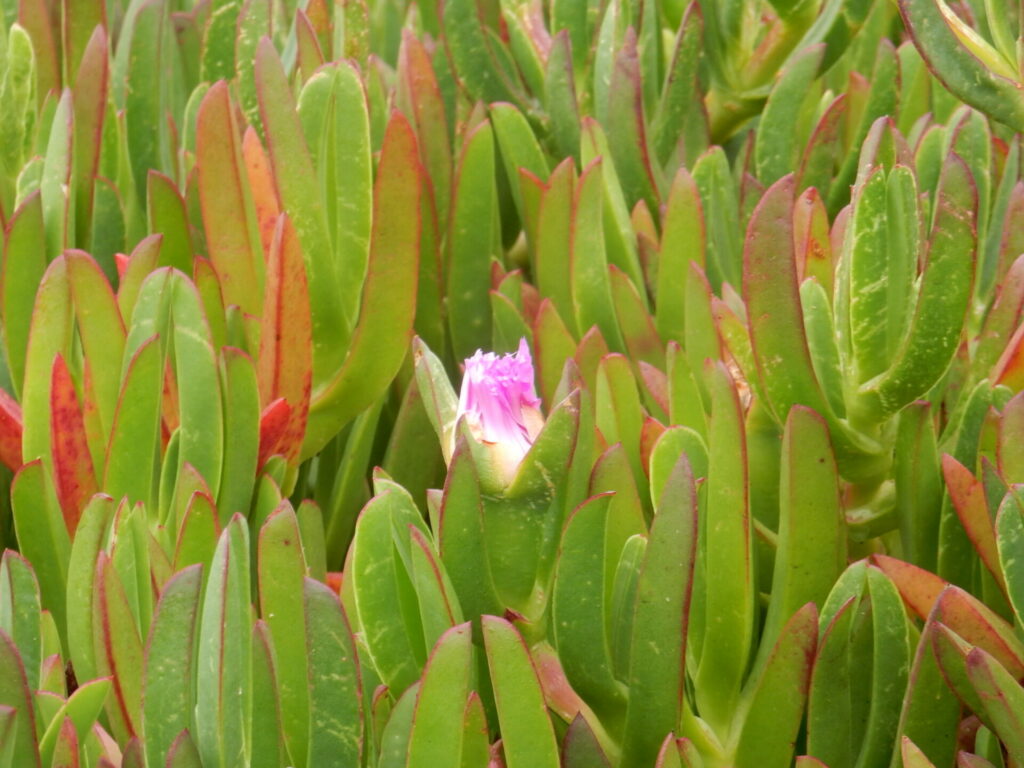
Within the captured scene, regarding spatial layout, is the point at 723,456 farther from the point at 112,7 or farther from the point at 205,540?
the point at 112,7

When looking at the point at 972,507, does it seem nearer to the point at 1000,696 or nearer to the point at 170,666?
the point at 1000,696

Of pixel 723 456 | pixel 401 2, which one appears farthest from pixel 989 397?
pixel 401 2

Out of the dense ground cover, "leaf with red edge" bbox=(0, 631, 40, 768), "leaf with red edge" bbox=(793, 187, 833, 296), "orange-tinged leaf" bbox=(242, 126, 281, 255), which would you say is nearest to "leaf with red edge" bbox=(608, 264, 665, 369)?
the dense ground cover

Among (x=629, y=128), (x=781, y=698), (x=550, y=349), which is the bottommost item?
(x=781, y=698)

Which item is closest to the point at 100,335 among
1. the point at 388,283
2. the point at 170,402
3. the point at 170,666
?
the point at 170,402

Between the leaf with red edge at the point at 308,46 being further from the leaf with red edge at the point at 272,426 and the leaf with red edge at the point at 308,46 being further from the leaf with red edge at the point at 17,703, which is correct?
the leaf with red edge at the point at 17,703

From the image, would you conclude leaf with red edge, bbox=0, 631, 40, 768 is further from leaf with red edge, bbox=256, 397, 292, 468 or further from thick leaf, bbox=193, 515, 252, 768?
leaf with red edge, bbox=256, 397, 292, 468
